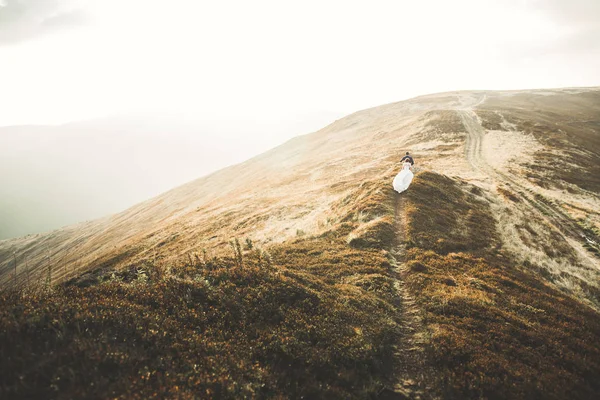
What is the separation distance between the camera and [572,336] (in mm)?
11055

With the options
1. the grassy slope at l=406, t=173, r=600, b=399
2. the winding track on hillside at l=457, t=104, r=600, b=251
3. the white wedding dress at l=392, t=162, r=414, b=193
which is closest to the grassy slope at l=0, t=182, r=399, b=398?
the grassy slope at l=406, t=173, r=600, b=399

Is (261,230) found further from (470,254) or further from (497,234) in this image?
(497,234)

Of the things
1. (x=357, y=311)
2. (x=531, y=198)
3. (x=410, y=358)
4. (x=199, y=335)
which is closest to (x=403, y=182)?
(x=531, y=198)

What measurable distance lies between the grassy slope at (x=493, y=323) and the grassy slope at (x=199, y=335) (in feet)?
6.89

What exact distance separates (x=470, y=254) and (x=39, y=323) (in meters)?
21.4

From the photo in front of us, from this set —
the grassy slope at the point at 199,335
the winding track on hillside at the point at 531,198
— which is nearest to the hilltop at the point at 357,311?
the grassy slope at the point at 199,335

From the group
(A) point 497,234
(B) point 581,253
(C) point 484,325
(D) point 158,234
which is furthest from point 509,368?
(D) point 158,234

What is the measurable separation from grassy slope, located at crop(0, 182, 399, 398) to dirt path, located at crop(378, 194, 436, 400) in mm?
358

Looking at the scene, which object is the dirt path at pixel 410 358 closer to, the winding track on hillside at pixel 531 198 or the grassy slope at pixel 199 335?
the grassy slope at pixel 199 335

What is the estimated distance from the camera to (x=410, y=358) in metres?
9.52

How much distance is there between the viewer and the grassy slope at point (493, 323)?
8461mm

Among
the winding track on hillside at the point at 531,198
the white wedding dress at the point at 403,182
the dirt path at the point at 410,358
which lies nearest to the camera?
the dirt path at the point at 410,358

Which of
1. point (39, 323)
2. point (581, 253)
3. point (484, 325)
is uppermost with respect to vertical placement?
point (39, 323)

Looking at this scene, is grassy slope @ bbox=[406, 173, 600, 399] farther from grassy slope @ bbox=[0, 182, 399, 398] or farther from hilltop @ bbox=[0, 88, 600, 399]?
grassy slope @ bbox=[0, 182, 399, 398]
